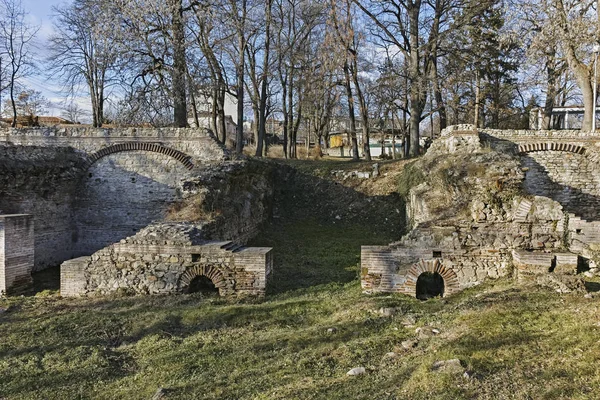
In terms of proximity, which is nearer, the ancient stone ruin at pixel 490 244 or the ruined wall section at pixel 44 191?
the ancient stone ruin at pixel 490 244

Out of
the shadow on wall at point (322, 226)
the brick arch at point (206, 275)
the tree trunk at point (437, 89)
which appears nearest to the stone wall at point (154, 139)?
the shadow on wall at point (322, 226)

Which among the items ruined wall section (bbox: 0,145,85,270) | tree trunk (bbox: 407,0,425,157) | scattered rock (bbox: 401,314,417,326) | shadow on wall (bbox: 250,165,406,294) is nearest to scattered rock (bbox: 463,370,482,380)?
scattered rock (bbox: 401,314,417,326)

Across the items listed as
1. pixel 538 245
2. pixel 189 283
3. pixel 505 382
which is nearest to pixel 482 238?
pixel 538 245

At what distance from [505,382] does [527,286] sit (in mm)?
3431

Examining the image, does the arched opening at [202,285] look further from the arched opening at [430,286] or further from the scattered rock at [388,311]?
the arched opening at [430,286]

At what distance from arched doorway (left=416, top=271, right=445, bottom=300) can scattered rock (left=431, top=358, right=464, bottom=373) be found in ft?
Result: 13.4

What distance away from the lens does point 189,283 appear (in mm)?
8023

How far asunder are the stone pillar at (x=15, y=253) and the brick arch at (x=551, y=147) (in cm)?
1406

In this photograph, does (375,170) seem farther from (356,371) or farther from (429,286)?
(356,371)

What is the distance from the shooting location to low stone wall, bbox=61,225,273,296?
25.9 feet

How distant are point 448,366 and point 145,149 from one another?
11.5 m

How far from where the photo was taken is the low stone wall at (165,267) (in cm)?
789

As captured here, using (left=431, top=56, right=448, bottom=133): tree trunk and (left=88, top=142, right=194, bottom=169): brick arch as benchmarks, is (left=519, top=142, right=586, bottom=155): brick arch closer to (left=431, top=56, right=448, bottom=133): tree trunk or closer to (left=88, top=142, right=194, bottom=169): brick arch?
(left=431, top=56, right=448, bottom=133): tree trunk

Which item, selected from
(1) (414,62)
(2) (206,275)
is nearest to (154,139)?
(2) (206,275)
